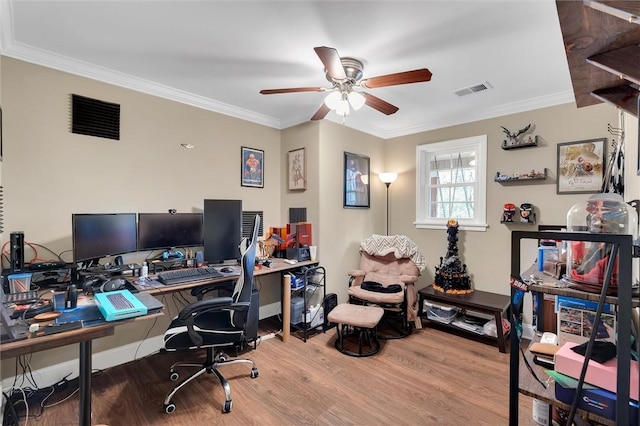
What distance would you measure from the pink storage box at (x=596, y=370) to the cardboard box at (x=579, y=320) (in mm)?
222

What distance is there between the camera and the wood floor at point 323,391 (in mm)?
1918

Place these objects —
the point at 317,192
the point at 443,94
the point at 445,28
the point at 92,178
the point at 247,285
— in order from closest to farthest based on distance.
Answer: the point at 445,28 → the point at 247,285 → the point at 92,178 → the point at 443,94 → the point at 317,192

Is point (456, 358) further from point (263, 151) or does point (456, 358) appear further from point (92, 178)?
point (92, 178)

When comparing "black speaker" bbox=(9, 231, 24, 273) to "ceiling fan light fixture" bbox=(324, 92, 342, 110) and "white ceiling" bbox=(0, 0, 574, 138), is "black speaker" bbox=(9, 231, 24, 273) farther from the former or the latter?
"ceiling fan light fixture" bbox=(324, 92, 342, 110)

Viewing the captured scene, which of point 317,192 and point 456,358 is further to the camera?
point 317,192

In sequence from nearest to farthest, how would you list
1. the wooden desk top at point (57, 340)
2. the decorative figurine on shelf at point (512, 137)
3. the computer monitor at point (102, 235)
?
the wooden desk top at point (57, 340)
the computer monitor at point (102, 235)
the decorative figurine on shelf at point (512, 137)

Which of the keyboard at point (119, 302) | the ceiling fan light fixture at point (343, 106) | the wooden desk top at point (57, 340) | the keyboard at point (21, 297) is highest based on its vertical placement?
the ceiling fan light fixture at point (343, 106)

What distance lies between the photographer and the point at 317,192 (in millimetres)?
3436

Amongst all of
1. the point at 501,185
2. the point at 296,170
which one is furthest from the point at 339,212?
the point at 501,185

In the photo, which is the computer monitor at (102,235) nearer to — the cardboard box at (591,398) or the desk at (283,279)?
the desk at (283,279)

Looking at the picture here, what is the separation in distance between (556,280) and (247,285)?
1.76 meters

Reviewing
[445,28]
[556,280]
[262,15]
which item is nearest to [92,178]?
[262,15]

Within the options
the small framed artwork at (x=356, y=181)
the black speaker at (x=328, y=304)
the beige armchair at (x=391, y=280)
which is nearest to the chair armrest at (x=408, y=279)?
the beige armchair at (x=391, y=280)

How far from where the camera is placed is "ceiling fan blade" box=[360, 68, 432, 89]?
1.82 meters
